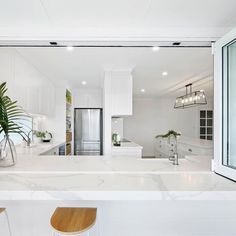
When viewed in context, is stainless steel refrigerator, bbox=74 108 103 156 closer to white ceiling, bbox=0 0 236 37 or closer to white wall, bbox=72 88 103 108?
white wall, bbox=72 88 103 108

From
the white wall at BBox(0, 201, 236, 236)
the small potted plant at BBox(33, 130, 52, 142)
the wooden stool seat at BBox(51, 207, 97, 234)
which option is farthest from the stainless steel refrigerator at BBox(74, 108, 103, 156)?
the wooden stool seat at BBox(51, 207, 97, 234)

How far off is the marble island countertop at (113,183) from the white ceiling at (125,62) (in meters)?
1.68

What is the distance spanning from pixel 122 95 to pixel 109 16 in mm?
1893

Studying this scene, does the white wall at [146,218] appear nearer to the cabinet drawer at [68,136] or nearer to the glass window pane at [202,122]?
the cabinet drawer at [68,136]

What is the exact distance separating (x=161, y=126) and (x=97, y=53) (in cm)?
522

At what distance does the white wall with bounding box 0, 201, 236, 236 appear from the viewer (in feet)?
5.37

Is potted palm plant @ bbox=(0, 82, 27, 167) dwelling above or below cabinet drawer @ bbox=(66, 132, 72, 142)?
above

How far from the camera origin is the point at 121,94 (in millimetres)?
3365

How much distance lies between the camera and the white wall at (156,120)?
737 cm

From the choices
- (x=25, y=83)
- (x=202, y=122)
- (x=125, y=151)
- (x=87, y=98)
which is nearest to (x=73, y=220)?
(x=125, y=151)

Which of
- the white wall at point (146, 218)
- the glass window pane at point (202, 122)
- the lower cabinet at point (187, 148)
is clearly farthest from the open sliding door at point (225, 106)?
the glass window pane at point (202, 122)

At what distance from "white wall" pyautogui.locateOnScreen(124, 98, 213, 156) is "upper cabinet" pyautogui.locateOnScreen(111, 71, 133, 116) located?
3982 mm

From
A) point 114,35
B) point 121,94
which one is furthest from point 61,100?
point 114,35

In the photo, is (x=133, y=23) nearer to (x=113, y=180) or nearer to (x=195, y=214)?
(x=113, y=180)
